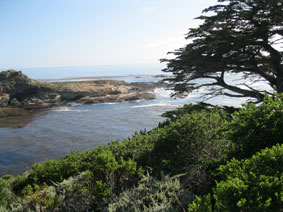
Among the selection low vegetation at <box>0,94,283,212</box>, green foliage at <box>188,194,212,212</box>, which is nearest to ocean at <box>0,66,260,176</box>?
low vegetation at <box>0,94,283,212</box>

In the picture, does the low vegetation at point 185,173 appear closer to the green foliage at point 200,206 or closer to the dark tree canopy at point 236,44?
the green foliage at point 200,206

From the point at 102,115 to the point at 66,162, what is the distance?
22661 mm

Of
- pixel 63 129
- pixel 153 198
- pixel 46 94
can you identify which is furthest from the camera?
pixel 46 94

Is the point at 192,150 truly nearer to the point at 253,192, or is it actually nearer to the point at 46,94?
the point at 253,192

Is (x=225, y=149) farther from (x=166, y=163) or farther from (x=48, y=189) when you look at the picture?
(x=48, y=189)

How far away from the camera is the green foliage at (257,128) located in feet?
14.6

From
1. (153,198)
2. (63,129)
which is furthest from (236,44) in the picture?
(63,129)

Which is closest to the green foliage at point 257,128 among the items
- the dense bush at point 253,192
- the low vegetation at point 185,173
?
the low vegetation at point 185,173

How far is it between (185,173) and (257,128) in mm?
1795

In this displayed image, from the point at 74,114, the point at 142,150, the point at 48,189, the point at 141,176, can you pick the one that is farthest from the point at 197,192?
the point at 74,114

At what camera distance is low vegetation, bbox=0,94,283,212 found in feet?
9.79

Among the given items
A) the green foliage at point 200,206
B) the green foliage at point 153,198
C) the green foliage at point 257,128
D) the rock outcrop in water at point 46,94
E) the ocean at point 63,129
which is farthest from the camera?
the rock outcrop in water at point 46,94

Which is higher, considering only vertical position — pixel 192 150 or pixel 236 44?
pixel 236 44

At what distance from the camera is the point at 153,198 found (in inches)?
167
